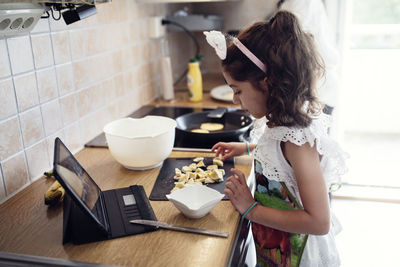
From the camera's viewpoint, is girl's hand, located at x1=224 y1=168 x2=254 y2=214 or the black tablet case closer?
the black tablet case

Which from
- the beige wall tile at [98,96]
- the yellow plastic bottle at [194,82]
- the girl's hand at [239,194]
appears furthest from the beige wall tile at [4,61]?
the yellow plastic bottle at [194,82]

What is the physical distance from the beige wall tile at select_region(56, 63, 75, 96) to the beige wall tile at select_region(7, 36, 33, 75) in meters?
0.14

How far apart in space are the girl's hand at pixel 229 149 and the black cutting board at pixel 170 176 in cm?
2

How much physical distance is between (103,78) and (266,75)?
81 cm

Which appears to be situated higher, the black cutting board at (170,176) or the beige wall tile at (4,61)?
the beige wall tile at (4,61)

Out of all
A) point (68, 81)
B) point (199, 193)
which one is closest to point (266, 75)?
point (199, 193)

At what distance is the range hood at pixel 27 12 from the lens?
875 millimetres

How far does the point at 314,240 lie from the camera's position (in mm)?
1093

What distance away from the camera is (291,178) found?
40.1 inches

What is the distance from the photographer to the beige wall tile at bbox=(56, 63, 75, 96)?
127cm

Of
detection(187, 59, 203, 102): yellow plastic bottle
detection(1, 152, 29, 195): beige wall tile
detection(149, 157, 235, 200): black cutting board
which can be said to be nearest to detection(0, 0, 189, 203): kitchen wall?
detection(1, 152, 29, 195): beige wall tile

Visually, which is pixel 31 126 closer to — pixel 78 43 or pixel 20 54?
pixel 20 54

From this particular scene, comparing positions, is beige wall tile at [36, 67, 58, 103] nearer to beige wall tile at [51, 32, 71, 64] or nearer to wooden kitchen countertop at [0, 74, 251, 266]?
beige wall tile at [51, 32, 71, 64]

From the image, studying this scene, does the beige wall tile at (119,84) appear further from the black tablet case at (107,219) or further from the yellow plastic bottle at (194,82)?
the black tablet case at (107,219)
